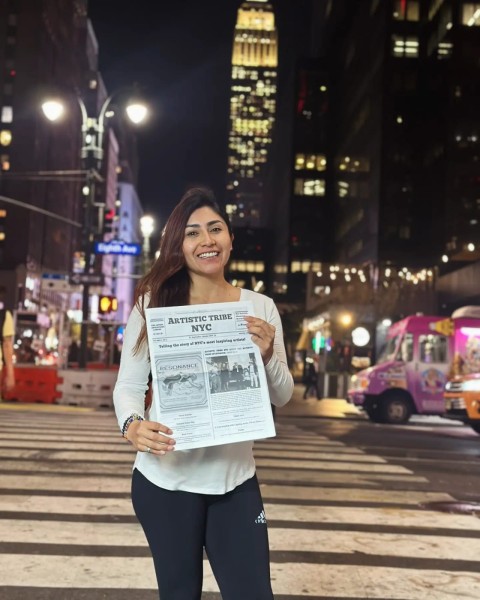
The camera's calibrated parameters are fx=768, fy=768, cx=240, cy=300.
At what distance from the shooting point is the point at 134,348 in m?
2.92

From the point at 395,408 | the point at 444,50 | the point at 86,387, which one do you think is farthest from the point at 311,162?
the point at 86,387

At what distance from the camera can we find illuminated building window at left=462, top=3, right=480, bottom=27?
61.0 metres

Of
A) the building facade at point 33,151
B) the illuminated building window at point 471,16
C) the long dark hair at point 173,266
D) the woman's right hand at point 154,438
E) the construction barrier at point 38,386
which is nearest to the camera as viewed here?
the woman's right hand at point 154,438

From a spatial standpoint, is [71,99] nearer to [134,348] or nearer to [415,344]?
[415,344]

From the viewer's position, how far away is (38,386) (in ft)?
73.2

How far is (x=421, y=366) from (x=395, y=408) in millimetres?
1376

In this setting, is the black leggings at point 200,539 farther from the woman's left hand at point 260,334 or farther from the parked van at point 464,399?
the parked van at point 464,399

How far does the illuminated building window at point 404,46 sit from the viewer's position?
215 feet

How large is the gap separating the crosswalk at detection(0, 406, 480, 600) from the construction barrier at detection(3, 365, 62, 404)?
34.5 ft

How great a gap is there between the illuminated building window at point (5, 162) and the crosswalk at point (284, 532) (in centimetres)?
9266

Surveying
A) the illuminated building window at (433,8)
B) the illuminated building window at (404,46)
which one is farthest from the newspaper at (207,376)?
the illuminated building window at (433,8)

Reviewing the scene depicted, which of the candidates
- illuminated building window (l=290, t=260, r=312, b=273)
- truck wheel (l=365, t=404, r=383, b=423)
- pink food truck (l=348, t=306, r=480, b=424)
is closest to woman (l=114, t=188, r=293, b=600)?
pink food truck (l=348, t=306, r=480, b=424)

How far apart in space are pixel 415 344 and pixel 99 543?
16199mm

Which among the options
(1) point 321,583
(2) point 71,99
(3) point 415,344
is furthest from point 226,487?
(2) point 71,99
